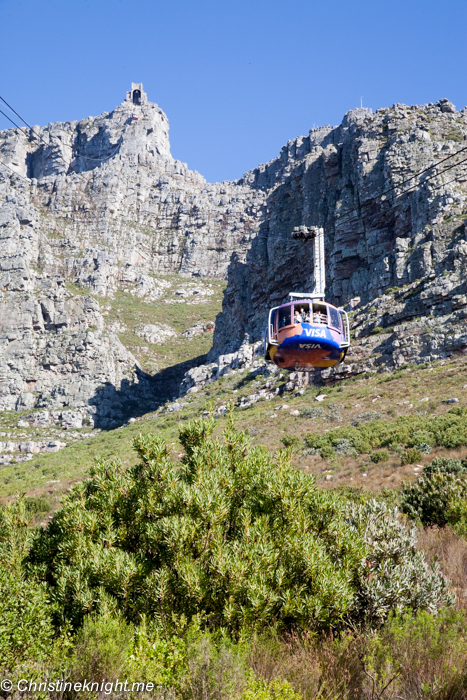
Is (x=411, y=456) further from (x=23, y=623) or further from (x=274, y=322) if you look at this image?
(x=23, y=623)

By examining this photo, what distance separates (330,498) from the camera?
27.8ft

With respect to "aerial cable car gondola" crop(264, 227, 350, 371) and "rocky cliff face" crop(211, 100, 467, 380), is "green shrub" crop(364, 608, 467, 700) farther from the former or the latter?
"rocky cliff face" crop(211, 100, 467, 380)

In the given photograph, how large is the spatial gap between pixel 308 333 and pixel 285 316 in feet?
3.49

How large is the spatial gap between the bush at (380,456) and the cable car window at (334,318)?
10802mm

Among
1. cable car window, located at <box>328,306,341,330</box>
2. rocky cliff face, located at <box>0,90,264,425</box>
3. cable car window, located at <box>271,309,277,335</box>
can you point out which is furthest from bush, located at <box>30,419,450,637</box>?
rocky cliff face, located at <box>0,90,264,425</box>

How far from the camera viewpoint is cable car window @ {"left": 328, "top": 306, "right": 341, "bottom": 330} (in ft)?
47.2

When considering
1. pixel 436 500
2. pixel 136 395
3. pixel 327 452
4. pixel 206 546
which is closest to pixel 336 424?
pixel 327 452

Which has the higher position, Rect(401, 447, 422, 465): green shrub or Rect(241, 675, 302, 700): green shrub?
Rect(401, 447, 422, 465): green shrub

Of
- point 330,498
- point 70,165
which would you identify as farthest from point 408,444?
point 70,165

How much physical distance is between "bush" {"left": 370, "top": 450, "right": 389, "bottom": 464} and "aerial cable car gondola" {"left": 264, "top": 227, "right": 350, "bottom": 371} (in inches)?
373

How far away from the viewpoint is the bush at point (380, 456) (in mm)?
22453

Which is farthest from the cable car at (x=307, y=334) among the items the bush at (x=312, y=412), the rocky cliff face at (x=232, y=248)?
the bush at (x=312, y=412)

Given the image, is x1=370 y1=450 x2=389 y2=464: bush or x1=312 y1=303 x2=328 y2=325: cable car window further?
x1=370 y1=450 x2=389 y2=464: bush

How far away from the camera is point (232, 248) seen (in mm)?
132000
